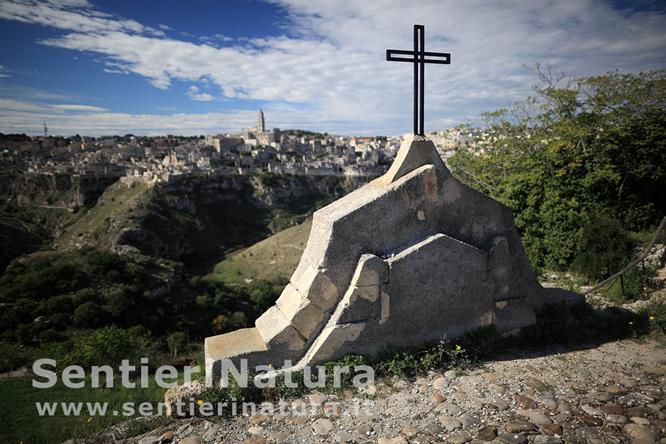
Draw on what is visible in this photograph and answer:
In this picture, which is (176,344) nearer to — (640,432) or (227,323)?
(640,432)

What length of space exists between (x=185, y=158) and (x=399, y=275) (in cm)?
10410

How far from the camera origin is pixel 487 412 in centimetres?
315

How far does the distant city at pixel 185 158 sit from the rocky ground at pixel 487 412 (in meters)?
61.7

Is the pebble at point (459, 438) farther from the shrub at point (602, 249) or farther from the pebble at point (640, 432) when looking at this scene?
the shrub at point (602, 249)

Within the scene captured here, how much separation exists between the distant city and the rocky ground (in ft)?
202

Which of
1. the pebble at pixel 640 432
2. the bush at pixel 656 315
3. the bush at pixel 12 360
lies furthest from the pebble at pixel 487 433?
the bush at pixel 12 360

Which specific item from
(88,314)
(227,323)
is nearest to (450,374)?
(88,314)

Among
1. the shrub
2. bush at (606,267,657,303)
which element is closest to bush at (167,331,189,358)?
bush at (606,267,657,303)

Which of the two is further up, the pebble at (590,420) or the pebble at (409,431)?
the pebble at (590,420)

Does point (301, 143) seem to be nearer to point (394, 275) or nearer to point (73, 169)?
point (73, 169)

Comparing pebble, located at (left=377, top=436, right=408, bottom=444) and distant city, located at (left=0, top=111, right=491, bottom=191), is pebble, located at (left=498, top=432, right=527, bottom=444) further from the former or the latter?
distant city, located at (left=0, top=111, right=491, bottom=191)

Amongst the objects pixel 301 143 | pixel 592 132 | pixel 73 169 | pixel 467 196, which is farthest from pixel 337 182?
pixel 467 196

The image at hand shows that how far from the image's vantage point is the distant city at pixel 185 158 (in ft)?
265

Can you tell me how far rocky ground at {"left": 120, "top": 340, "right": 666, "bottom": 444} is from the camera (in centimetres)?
289
